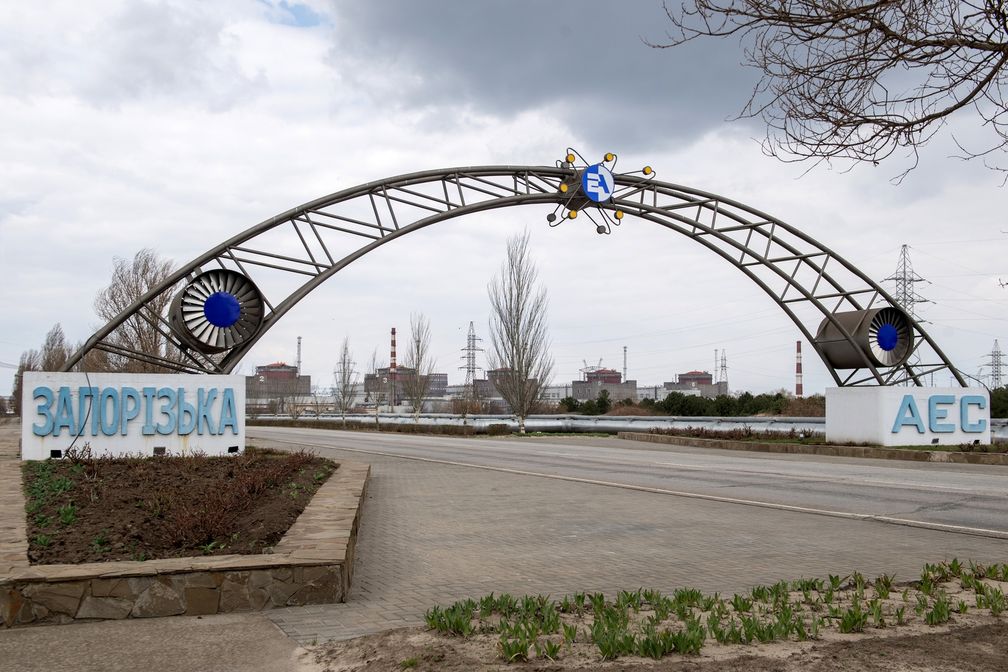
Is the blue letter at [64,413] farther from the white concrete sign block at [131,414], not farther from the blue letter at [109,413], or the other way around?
the blue letter at [109,413]

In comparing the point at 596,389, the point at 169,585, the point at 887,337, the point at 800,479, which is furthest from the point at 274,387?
the point at 169,585

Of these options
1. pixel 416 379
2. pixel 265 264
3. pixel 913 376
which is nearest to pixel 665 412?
pixel 416 379

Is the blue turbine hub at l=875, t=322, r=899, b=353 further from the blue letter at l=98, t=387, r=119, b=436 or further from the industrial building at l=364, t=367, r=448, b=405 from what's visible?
the industrial building at l=364, t=367, r=448, b=405

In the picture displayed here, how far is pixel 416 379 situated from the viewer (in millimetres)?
56031

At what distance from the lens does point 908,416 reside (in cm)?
2580

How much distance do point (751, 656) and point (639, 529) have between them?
18.5 ft

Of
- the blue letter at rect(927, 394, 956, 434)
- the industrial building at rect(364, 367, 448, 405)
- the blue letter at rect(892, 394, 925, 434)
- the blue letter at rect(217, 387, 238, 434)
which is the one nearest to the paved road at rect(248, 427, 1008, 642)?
the blue letter at rect(217, 387, 238, 434)

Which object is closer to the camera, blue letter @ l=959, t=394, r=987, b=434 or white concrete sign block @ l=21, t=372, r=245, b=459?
white concrete sign block @ l=21, t=372, r=245, b=459

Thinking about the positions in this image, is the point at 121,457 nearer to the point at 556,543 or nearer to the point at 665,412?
the point at 556,543

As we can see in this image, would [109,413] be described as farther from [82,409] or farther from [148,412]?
[148,412]

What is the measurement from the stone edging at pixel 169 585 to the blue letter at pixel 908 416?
2259 cm

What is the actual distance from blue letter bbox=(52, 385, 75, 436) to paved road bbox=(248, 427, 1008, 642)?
6282 millimetres

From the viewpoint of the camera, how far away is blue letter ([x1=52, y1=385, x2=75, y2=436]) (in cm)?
1706

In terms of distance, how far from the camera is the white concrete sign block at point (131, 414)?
55.9 feet
